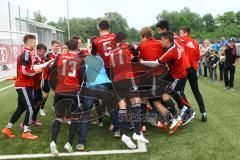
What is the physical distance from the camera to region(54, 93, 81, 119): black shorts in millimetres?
5641

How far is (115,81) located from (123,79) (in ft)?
0.67

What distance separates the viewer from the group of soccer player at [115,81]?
568 centimetres

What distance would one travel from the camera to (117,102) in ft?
21.1

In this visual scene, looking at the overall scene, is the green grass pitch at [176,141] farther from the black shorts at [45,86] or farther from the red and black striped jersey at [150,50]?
the red and black striped jersey at [150,50]

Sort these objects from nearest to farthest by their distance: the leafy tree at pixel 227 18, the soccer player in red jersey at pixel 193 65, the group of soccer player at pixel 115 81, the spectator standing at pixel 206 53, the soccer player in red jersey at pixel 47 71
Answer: the group of soccer player at pixel 115 81
the soccer player in red jersey at pixel 193 65
the soccer player in red jersey at pixel 47 71
the spectator standing at pixel 206 53
the leafy tree at pixel 227 18

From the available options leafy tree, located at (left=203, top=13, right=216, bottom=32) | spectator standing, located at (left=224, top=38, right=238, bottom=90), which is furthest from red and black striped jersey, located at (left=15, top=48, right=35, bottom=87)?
leafy tree, located at (left=203, top=13, right=216, bottom=32)

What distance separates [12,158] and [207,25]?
100944 millimetres

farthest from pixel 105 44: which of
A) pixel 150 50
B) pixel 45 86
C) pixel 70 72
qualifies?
pixel 45 86

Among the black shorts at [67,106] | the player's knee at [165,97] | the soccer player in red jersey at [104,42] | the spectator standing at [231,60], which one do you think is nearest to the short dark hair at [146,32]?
the soccer player in red jersey at [104,42]

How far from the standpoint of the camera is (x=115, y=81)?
20.1ft

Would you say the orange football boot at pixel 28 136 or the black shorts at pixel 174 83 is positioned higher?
the black shorts at pixel 174 83

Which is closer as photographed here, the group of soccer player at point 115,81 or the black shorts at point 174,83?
the group of soccer player at point 115,81

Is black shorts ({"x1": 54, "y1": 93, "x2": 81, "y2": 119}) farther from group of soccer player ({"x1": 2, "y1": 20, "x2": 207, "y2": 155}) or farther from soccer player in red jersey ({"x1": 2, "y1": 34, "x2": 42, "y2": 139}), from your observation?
soccer player in red jersey ({"x1": 2, "y1": 34, "x2": 42, "y2": 139})

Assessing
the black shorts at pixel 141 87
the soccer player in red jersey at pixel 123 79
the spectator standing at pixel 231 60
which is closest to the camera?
the soccer player in red jersey at pixel 123 79
